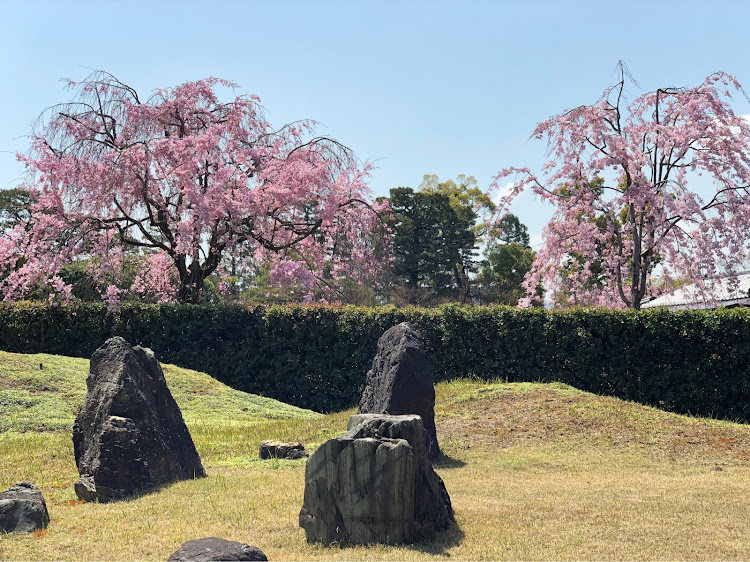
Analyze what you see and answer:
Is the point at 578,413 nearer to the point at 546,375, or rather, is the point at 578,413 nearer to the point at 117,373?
the point at 546,375

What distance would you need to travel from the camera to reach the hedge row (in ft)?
54.3

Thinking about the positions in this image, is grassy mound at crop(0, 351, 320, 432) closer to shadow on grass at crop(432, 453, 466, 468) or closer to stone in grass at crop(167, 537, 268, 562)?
shadow on grass at crop(432, 453, 466, 468)

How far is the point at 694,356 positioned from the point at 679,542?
10.2m

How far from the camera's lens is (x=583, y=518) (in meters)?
8.17

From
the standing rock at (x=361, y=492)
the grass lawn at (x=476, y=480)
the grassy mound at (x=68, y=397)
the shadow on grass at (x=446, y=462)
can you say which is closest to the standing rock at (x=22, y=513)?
the grass lawn at (x=476, y=480)

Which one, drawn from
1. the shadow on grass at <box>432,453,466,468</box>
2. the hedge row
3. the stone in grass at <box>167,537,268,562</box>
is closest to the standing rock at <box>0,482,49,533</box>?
the stone in grass at <box>167,537,268,562</box>

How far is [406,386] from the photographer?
461 inches

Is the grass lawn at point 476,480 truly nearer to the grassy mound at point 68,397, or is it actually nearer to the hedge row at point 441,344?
the grassy mound at point 68,397

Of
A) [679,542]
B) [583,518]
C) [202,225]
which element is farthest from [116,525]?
[202,225]

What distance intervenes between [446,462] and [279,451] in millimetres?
2571

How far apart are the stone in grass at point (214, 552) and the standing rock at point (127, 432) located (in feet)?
11.4

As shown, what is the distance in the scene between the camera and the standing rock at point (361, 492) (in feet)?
23.3

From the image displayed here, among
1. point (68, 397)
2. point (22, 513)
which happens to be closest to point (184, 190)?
point (68, 397)

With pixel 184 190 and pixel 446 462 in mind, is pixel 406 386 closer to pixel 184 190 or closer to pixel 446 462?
pixel 446 462
